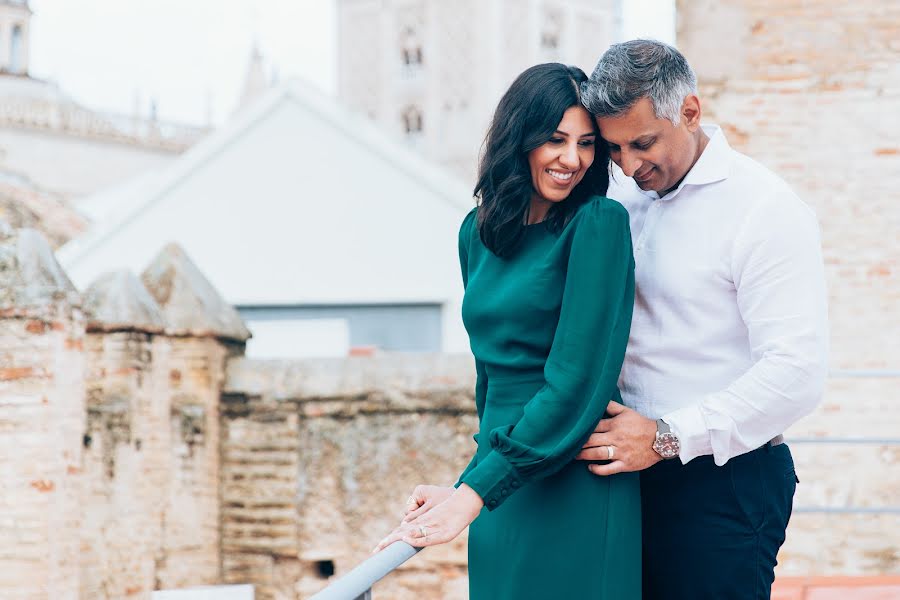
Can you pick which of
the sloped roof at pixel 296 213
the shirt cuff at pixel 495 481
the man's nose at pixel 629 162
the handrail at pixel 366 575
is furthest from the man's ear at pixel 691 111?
the sloped roof at pixel 296 213

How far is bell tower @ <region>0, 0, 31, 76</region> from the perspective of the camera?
136ft

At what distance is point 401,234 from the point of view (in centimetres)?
1661

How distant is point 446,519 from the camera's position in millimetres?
2205

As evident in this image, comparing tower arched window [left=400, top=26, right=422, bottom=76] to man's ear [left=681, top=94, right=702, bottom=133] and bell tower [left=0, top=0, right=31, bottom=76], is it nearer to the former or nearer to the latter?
bell tower [left=0, top=0, right=31, bottom=76]

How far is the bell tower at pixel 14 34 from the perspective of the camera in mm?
41500

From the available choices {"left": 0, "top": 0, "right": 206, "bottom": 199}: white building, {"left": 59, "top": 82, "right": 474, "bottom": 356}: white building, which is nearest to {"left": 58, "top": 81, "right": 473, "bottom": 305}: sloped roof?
{"left": 59, "top": 82, "right": 474, "bottom": 356}: white building

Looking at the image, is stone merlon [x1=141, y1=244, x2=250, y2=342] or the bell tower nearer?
stone merlon [x1=141, y1=244, x2=250, y2=342]

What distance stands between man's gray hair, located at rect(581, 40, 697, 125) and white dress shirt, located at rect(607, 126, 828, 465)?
0.52 ft

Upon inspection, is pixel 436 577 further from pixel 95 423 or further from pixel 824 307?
pixel 824 307

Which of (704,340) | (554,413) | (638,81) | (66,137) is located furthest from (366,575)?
(66,137)

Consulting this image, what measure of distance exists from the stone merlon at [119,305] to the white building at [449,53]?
39715 millimetres

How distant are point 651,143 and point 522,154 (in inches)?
9.9

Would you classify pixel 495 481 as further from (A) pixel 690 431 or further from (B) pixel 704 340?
(B) pixel 704 340

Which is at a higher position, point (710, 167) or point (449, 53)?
point (449, 53)
